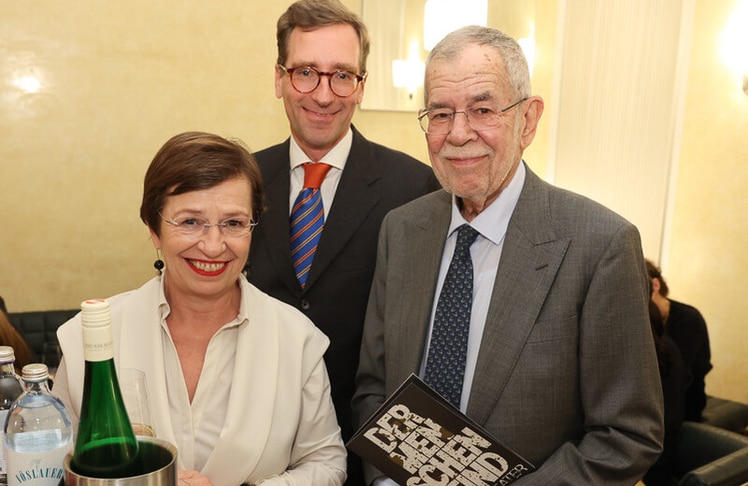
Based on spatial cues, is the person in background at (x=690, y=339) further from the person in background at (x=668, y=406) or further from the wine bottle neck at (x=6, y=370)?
the wine bottle neck at (x=6, y=370)

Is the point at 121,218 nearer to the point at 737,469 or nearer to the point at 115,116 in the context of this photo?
the point at 115,116

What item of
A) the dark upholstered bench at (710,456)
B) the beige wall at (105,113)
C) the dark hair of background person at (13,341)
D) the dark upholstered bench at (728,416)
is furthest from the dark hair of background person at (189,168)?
the dark upholstered bench at (728,416)

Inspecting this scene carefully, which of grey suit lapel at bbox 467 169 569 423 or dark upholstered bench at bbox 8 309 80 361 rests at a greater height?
grey suit lapel at bbox 467 169 569 423

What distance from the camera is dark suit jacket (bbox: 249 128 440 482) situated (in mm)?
2133

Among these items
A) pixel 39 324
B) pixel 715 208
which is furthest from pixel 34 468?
pixel 715 208

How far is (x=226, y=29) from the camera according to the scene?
465cm

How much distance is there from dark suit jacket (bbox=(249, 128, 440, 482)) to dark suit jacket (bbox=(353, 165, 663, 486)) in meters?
Result: 0.67

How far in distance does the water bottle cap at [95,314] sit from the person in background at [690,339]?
11.1ft

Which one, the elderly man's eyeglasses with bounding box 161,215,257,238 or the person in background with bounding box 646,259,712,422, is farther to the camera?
the person in background with bounding box 646,259,712,422

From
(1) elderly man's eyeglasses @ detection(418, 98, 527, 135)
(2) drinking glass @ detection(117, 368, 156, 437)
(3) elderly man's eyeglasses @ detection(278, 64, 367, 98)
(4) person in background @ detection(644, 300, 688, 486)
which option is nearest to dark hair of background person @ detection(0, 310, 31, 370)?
(3) elderly man's eyeglasses @ detection(278, 64, 367, 98)

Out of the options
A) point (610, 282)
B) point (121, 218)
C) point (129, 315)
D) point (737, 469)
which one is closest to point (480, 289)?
point (610, 282)

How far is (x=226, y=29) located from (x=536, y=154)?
10.2 feet

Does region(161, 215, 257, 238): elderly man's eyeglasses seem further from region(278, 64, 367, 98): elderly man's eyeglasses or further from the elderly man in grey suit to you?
region(278, 64, 367, 98): elderly man's eyeglasses

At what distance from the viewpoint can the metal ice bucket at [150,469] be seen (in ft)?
2.78
